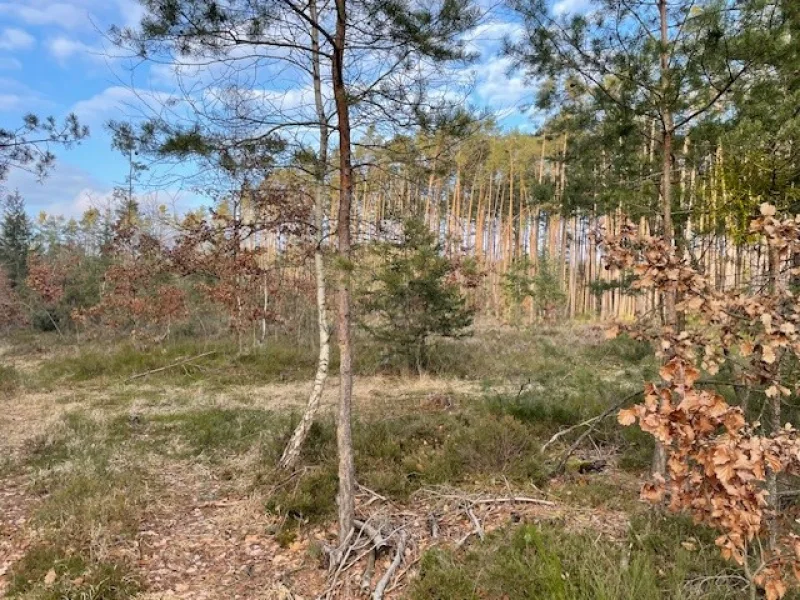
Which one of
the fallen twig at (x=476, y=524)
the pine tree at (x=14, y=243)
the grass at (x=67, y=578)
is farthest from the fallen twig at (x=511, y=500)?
the pine tree at (x=14, y=243)

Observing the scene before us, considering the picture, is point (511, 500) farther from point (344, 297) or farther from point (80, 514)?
point (80, 514)

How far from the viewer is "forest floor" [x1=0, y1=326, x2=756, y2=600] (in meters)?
2.81

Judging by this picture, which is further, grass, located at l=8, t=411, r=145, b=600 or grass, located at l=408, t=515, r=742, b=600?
grass, located at l=8, t=411, r=145, b=600

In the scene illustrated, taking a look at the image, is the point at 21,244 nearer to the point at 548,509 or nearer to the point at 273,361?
the point at 273,361

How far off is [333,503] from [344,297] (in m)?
1.80

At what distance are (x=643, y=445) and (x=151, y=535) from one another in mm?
4257

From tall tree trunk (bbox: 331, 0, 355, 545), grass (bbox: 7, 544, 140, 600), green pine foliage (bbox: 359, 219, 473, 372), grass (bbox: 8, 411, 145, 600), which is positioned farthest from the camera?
green pine foliage (bbox: 359, 219, 473, 372)

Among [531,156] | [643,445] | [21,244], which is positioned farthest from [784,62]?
[21,244]

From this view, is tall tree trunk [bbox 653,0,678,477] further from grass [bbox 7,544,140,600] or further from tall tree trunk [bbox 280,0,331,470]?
grass [bbox 7,544,140,600]

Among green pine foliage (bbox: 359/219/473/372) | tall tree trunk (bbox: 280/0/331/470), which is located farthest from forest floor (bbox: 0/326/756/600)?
green pine foliage (bbox: 359/219/473/372)

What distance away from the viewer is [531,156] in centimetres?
2406

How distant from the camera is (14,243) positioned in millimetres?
20938

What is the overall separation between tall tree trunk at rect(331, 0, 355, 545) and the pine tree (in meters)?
21.9

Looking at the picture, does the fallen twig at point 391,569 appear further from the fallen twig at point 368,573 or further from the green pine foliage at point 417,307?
the green pine foliage at point 417,307
